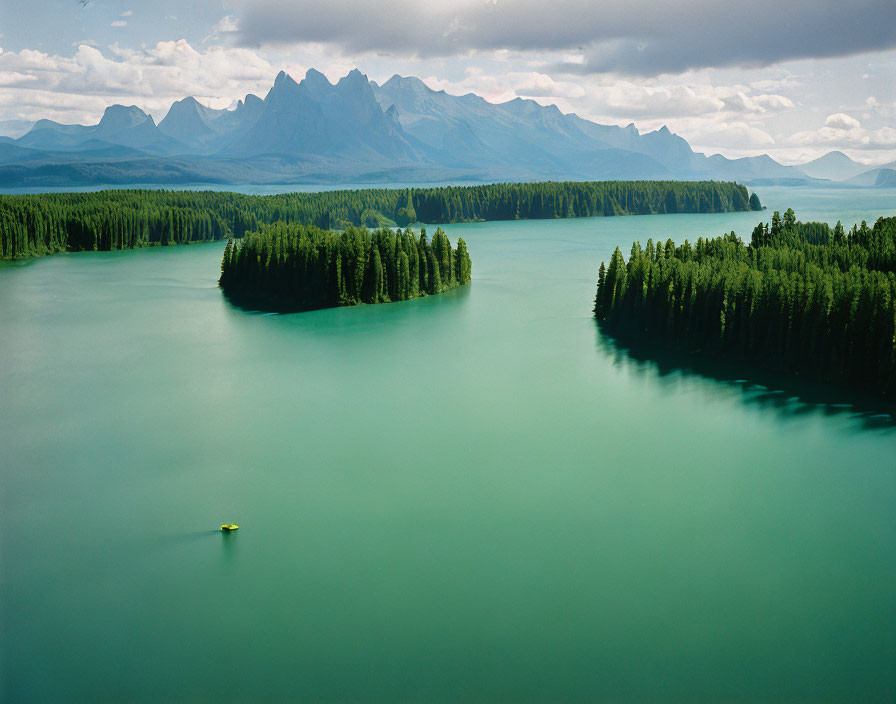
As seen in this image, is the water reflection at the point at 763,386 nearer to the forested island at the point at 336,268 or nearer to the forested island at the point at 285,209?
the forested island at the point at 336,268

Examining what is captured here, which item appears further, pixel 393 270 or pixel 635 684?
pixel 393 270

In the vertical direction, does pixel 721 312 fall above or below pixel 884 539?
above

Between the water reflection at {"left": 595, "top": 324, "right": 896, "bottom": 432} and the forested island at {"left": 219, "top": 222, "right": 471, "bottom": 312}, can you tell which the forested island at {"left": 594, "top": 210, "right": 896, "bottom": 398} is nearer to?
the water reflection at {"left": 595, "top": 324, "right": 896, "bottom": 432}

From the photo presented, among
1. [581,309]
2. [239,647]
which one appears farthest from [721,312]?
[239,647]

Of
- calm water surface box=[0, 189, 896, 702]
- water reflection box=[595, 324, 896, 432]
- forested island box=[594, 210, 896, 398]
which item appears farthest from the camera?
forested island box=[594, 210, 896, 398]

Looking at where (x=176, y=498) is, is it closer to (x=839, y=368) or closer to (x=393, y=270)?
(x=839, y=368)

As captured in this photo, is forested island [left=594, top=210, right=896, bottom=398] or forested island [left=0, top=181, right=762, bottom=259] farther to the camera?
forested island [left=0, top=181, right=762, bottom=259]

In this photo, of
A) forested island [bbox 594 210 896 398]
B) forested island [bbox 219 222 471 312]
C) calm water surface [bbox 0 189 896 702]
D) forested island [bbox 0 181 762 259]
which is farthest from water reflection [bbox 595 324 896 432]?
forested island [bbox 0 181 762 259]

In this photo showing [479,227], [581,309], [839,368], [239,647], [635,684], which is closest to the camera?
[635,684]
